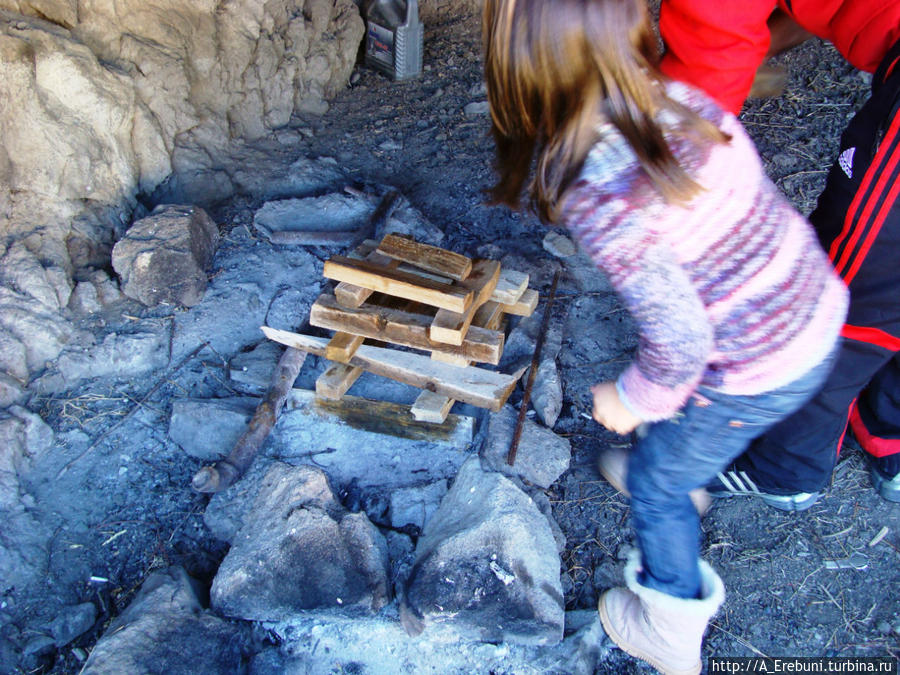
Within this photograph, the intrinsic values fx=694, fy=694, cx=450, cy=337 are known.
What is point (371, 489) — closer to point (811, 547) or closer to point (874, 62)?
point (811, 547)

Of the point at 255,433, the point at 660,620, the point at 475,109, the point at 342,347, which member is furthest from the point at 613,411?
the point at 475,109

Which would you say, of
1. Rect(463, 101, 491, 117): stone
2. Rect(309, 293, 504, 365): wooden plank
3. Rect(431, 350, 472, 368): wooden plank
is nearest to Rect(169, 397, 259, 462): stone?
Rect(309, 293, 504, 365): wooden plank

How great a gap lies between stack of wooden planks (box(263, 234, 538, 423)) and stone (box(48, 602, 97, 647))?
3.80 ft

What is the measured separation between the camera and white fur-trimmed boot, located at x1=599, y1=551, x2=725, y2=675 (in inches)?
81.5

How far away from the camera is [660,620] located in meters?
2.13

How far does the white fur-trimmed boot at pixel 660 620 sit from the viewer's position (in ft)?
Answer: 6.79

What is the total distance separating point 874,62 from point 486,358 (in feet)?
5.45

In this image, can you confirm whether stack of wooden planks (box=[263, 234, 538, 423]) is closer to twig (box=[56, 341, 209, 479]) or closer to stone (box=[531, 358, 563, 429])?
stone (box=[531, 358, 563, 429])

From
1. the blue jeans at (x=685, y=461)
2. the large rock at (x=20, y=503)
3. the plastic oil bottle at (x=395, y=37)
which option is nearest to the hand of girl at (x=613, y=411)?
the blue jeans at (x=685, y=461)

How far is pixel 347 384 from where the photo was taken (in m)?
3.02

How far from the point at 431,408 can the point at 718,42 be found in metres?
1.68

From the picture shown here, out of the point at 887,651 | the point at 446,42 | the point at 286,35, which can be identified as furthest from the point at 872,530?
the point at 446,42

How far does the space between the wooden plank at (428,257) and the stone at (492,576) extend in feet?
A: 2.88

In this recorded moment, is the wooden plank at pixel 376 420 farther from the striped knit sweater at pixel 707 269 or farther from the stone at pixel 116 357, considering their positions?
the striped knit sweater at pixel 707 269
